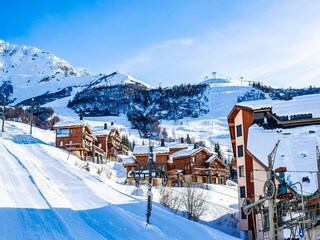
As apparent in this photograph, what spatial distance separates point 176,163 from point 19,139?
2346cm

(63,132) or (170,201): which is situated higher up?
(63,132)

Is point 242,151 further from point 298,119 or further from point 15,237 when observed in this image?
point 15,237

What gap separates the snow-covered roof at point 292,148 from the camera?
119 feet

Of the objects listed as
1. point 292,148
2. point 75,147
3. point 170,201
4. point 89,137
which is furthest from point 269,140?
point 89,137

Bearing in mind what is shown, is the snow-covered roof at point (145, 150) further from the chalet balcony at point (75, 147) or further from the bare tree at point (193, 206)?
the bare tree at point (193, 206)

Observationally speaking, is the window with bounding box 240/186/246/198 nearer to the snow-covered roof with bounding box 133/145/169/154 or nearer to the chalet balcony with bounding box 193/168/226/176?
the chalet balcony with bounding box 193/168/226/176

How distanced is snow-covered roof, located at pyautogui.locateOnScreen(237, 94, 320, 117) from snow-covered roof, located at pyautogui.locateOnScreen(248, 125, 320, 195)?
2.37 m

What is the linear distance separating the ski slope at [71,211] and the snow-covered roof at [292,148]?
11491mm

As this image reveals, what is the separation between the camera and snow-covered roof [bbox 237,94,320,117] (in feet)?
145

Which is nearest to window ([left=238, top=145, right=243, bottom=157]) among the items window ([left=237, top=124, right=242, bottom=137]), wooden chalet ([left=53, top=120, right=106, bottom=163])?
window ([left=237, top=124, right=242, bottom=137])

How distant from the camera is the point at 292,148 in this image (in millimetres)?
39844

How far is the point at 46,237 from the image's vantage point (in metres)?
18.9

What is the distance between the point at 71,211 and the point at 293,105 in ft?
96.1

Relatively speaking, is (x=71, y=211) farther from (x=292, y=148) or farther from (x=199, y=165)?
(x=199, y=165)
